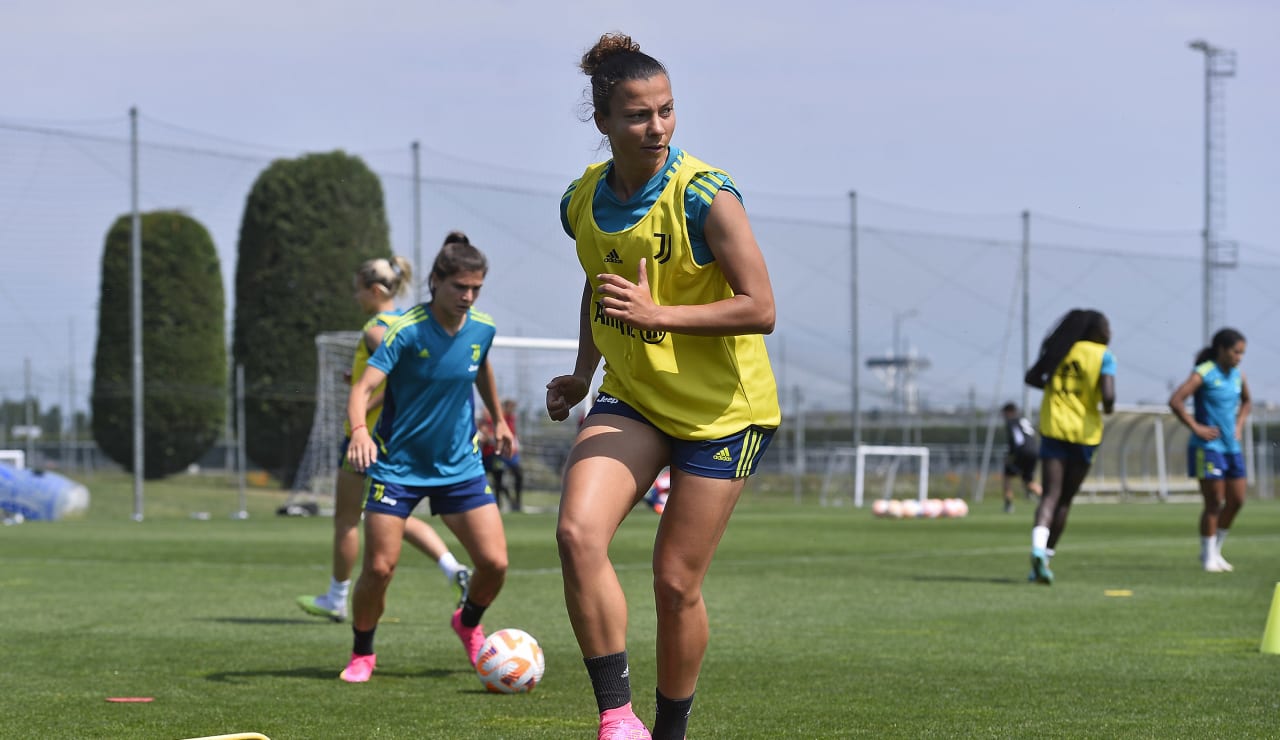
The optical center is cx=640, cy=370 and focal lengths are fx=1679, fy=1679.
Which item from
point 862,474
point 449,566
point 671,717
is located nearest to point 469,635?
point 449,566

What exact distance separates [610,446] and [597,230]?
569 millimetres

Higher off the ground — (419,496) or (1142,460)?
(419,496)

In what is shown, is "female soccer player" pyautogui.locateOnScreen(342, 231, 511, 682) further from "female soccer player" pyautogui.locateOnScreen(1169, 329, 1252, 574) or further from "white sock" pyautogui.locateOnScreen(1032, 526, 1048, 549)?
"female soccer player" pyautogui.locateOnScreen(1169, 329, 1252, 574)

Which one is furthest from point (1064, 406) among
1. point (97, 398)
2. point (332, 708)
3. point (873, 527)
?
point (97, 398)

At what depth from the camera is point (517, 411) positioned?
101 feet

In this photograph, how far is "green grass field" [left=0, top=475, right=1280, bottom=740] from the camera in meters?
5.56

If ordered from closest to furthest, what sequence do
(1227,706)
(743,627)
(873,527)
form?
(1227,706), (743,627), (873,527)

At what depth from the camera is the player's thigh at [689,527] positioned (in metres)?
4.32

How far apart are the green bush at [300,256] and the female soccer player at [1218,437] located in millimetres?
27229

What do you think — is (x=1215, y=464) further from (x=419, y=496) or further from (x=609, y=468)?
(x=609, y=468)

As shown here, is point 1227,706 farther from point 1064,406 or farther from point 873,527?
point 873,527

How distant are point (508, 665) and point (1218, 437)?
8.53 meters

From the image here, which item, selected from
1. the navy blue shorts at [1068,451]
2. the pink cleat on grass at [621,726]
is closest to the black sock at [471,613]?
the pink cleat on grass at [621,726]

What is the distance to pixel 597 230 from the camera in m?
4.39
